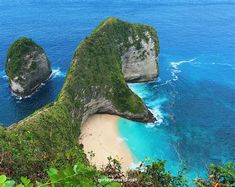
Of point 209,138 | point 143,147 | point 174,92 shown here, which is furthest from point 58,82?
point 209,138

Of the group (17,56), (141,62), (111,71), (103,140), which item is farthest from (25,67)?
(103,140)

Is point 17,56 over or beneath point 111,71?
over

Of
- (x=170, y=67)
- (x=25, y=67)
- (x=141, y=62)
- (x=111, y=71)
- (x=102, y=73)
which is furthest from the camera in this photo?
(x=170, y=67)

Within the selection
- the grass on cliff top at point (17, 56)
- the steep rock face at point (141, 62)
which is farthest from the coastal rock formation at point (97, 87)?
the grass on cliff top at point (17, 56)

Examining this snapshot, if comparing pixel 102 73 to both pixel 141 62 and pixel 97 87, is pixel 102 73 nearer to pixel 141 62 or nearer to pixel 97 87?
Answer: pixel 97 87


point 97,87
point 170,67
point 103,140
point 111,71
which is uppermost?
point 111,71

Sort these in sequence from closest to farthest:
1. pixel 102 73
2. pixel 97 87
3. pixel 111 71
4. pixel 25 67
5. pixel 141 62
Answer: pixel 97 87, pixel 102 73, pixel 111 71, pixel 25 67, pixel 141 62

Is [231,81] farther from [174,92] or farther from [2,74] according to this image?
[2,74]
